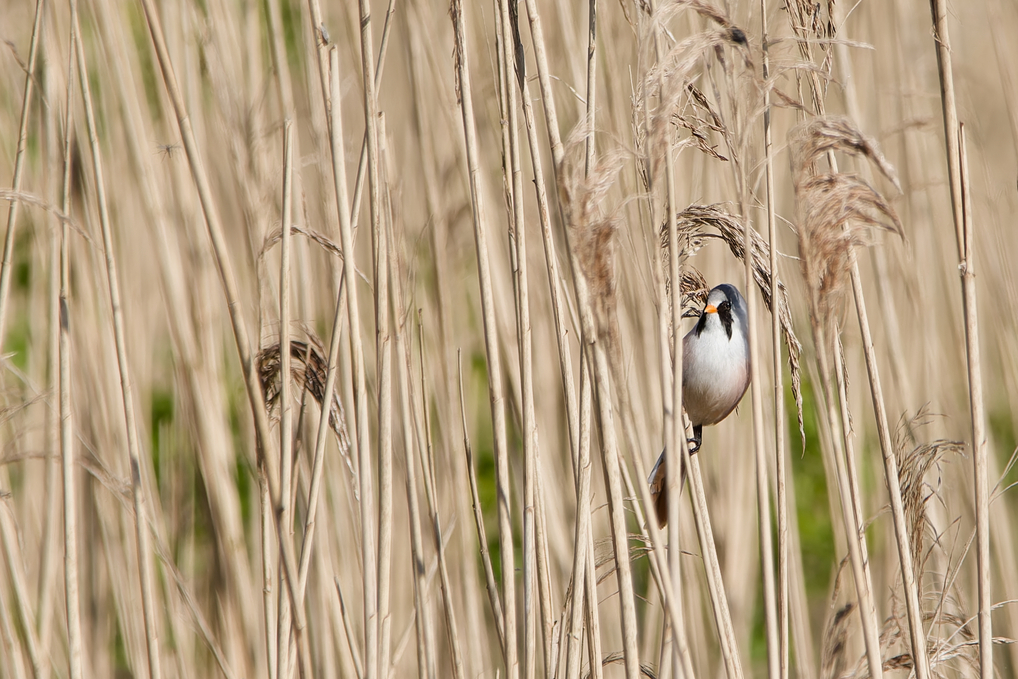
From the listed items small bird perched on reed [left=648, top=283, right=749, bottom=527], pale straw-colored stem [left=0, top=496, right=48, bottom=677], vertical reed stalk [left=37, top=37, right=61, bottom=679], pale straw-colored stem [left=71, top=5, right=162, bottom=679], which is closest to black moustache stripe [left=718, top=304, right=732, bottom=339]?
small bird perched on reed [left=648, top=283, right=749, bottom=527]

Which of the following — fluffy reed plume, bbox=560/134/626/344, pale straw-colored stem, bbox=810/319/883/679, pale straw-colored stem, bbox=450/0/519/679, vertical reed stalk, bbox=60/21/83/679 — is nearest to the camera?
fluffy reed plume, bbox=560/134/626/344

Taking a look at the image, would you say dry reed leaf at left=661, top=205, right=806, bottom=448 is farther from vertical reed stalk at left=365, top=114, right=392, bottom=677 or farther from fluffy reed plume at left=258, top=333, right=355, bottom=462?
fluffy reed plume at left=258, top=333, right=355, bottom=462

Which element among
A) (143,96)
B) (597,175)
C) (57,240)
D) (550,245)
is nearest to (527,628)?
(550,245)

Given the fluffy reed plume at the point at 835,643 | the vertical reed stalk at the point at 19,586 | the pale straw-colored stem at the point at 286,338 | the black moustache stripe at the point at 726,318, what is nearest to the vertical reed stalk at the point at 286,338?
the pale straw-colored stem at the point at 286,338

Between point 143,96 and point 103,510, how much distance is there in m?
0.86

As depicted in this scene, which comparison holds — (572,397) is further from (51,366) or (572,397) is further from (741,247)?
(51,366)

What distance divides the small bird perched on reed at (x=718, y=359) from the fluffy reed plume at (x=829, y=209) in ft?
1.53

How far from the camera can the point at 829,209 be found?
2.45ft

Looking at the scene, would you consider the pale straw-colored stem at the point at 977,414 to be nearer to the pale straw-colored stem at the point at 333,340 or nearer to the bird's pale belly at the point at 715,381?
the bird's pale belly at the point at 715,381

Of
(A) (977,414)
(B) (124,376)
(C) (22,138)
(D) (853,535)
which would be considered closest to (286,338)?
(B) (124,376)

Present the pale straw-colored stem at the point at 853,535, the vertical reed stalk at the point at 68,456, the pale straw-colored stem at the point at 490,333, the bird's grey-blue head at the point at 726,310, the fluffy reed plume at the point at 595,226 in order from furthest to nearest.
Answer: the bird's grey-blue head at the point at 726,310, the vertical reed stalk at the point at 68,456, the pale straw-colored stem at the point at 490,333, the pale straw-colored stem at the point at 853,535, the fluffy reed plume at the point at 595,226

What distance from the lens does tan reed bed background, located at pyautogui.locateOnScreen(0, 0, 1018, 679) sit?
2.76 feet

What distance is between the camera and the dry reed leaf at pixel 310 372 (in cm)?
109

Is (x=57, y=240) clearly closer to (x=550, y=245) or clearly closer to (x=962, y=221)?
(x=550, y=245)
